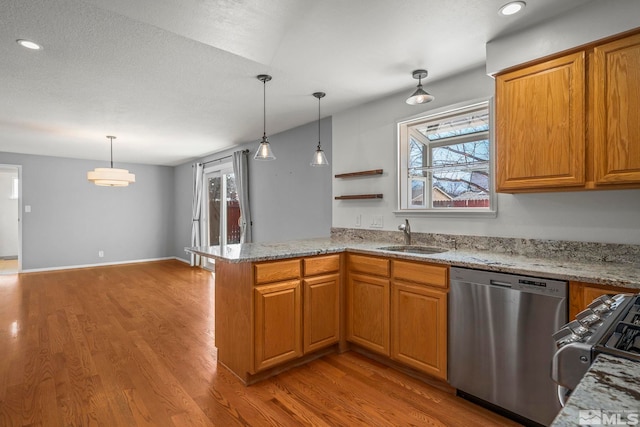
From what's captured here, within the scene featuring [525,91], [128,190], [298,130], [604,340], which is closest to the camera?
[604,340]

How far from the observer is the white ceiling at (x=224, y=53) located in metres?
1.86

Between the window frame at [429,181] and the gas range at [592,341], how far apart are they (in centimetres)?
170

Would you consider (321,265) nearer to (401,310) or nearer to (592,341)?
(401,310)

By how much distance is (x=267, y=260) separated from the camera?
7.72ft

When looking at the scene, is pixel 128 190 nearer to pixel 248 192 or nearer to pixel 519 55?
pixel 248 192

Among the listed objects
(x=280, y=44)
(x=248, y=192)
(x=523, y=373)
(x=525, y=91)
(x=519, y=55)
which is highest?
(x=280, y=44)

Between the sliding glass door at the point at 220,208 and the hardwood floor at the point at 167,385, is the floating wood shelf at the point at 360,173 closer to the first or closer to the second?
the hardwood floor at the point at 167,385

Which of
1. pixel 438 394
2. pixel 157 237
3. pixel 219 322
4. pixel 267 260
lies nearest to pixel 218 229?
pixel 157 237

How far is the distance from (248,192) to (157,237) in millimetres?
3895

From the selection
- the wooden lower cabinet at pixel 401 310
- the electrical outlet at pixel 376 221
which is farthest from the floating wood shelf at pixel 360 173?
the wooden lower cabinet at pixel 401 310

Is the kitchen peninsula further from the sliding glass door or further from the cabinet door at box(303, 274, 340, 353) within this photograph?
the sliding glass door

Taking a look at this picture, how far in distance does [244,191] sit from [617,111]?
14.8 feet

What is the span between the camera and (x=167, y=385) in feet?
7.63

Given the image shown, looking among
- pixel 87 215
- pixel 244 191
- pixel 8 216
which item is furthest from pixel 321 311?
pixel 8 216
